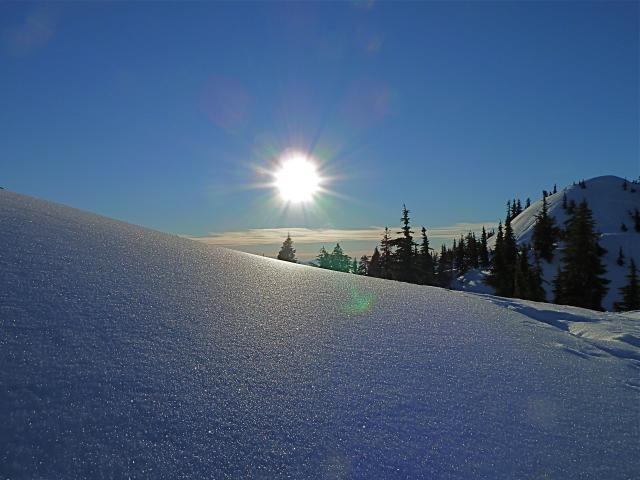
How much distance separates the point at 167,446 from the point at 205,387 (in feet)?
1.50

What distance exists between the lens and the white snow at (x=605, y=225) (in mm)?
61053

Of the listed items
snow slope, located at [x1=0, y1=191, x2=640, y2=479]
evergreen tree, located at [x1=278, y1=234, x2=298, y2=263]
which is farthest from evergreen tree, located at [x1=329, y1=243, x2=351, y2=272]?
snow slope, located at [x1=0, y1=191, x2=640, y2=479]

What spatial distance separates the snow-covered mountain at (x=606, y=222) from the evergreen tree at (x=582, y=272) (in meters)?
29.3

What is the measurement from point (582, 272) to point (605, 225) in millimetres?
83637

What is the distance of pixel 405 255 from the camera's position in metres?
38.5

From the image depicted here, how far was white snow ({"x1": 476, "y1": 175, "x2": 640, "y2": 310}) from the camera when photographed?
61053 millimetres

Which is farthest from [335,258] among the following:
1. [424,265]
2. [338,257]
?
[424,265]

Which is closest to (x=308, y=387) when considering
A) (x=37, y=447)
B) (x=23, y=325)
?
(x=37, y=447)

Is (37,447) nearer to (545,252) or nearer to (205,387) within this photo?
(205,387)

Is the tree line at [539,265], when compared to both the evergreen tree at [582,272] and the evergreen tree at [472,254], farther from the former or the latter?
the evergreen tree at [472,254]

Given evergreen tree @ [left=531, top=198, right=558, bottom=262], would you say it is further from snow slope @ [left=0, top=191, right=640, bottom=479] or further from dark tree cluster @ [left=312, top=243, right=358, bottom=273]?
snow slope @ [left=0, top=191, right=640, bottom=479]

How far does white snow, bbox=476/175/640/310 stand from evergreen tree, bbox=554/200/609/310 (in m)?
25.5

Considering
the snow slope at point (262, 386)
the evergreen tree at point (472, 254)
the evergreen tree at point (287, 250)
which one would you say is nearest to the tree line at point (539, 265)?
the evergreen tree at point (287, 250)

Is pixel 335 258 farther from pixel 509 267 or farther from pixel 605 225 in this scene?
pixel 605 225
